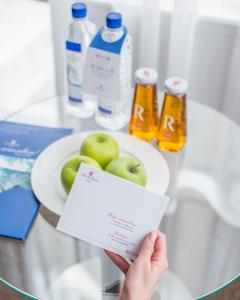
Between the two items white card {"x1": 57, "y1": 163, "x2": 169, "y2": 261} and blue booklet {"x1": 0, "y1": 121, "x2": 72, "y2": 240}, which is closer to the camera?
white card {"x1": 57, "y1": 163, "x2": 169, "y2": 261}

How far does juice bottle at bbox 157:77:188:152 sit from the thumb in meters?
0.36

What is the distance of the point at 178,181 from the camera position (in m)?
1.04

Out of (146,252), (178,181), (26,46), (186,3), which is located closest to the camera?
(146,252)

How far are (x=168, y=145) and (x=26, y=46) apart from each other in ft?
4.41

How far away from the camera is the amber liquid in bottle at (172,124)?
103 centimetres

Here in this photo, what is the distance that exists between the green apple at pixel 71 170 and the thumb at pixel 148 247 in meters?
0.22

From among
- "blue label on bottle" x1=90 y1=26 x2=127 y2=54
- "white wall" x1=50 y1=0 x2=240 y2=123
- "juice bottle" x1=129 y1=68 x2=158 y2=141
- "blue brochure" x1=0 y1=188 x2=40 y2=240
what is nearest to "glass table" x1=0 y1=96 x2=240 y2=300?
"blue brochure" x1=0 y1=188 x2=40 y2=240

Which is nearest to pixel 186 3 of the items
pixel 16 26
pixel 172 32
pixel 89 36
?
pixel 172 32

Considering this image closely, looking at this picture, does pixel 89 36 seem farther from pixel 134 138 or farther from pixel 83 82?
pixel 134 138

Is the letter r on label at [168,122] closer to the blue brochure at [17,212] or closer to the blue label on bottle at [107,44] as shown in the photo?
the blue label on bottle at [107,44]

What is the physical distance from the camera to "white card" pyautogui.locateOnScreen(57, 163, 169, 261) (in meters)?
0.76

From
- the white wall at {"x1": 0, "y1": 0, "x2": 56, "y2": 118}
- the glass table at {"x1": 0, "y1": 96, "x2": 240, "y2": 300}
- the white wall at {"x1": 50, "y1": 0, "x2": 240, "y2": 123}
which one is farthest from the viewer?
the white wall at {"x1": 0, "y1": 0, "x2": 56, "y2": 118}

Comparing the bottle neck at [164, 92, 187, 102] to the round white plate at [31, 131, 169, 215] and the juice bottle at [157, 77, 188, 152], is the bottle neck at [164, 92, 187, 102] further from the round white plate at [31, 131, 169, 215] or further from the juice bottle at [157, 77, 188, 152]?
the round white plate at [31, 131, 169, 215]

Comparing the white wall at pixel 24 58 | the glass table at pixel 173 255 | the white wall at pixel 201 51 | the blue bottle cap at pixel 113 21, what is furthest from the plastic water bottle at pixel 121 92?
the white wall at pixel 24 58
